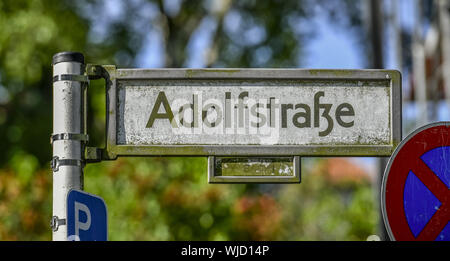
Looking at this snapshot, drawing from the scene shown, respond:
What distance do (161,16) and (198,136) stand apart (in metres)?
12.9

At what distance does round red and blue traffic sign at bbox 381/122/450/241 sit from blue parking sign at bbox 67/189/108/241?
112 centimetres

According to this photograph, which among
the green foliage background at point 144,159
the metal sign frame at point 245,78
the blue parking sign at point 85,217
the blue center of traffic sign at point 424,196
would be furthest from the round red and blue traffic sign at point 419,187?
the green foliage background at point 144,159

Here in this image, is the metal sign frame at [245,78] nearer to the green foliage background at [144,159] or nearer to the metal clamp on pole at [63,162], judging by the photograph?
the metal clamp on pole at [63,162]

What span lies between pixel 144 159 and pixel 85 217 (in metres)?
6.61

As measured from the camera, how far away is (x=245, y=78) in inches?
114

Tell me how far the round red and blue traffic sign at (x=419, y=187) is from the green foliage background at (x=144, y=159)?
19.2ft

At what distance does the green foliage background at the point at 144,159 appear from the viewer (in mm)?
8609

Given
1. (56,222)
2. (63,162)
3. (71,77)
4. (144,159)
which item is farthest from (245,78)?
(144,159)

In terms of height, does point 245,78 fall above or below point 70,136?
above

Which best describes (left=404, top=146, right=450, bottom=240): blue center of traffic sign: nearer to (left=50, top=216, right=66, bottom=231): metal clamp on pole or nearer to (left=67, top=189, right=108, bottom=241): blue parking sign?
(left=67, top=189, right=108, bottom=241): blue parking sign

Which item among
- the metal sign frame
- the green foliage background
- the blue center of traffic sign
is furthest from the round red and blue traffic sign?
the green foliage background

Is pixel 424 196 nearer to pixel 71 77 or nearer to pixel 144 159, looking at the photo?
pixel 71 77
